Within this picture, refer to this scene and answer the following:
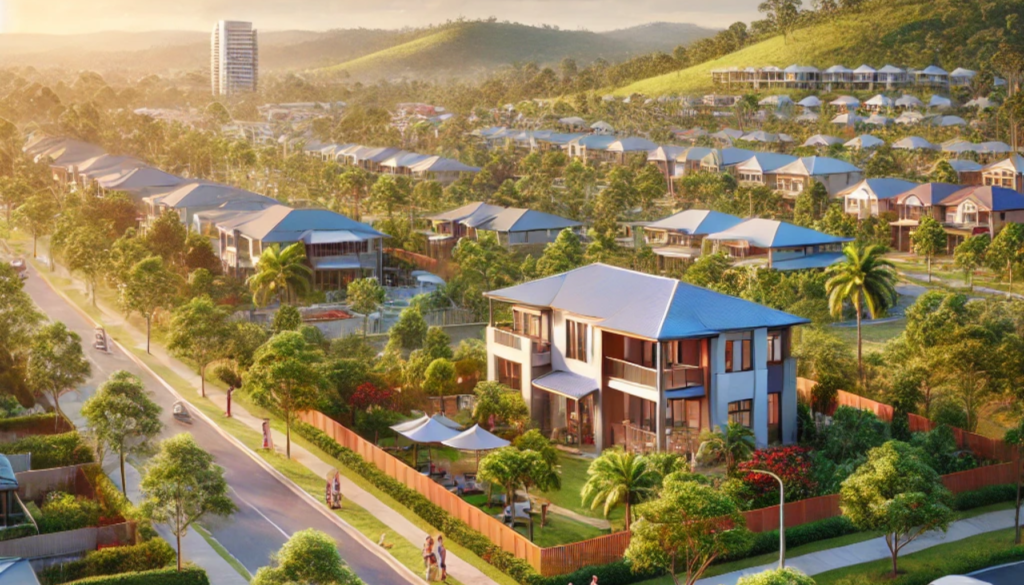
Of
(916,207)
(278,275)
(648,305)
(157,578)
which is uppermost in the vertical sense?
(648,305)

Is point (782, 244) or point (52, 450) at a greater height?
point (782, 244)

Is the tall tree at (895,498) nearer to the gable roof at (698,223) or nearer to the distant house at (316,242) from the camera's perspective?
the distant house at (316,242)

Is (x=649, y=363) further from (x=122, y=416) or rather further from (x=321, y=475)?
(x=122, y=416)

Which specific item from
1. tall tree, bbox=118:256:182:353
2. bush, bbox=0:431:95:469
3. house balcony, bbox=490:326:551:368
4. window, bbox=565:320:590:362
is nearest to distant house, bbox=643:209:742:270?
house balcony, bbox=490:326:551:368

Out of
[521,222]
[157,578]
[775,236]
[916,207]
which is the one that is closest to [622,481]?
[157,578]

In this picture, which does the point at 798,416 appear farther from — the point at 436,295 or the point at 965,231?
the point at 965,231

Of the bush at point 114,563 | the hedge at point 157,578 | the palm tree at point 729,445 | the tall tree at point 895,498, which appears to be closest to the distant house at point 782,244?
the palm tree at point 729,445
